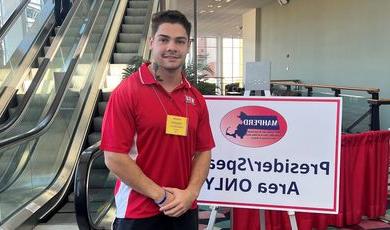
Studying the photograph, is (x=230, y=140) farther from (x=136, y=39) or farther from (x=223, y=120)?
(x=136, y=39)

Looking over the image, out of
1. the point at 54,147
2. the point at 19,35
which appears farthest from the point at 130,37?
the point at 54,147

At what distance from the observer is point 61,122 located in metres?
5.23

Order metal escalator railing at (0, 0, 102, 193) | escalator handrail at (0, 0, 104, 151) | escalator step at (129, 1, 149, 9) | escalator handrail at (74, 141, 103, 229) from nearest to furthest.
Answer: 1. escalator handrail at (74, 141, 103, 229)
2. escalator handrail at (0, 0, 104, 151)
3. metal escalator railing at (0, 0, 102, 193)
4. escalator step at (129, 1, 149, 9)

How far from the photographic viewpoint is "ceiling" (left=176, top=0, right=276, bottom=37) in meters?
17.4

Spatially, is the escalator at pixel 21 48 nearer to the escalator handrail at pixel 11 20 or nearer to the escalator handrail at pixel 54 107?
the escalator handrail at pixel 11 20

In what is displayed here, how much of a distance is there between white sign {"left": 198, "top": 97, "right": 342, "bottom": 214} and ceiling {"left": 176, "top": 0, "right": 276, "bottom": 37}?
13857 millimetres

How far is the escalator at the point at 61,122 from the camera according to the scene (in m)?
3.75

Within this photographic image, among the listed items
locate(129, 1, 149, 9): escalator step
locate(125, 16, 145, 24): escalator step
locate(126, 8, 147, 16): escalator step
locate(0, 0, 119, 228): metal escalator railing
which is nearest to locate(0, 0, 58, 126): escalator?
locate(0, 0, 119, 228): metal escalator railing

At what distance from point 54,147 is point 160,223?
11.8 ft

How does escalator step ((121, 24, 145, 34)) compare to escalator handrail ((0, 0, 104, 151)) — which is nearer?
escalator handrail ((0, 0, 104, 151))

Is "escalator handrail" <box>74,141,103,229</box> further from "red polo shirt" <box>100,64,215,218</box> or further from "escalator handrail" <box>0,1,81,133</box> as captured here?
"escalator handrail" <box>0,1,81,133</box>

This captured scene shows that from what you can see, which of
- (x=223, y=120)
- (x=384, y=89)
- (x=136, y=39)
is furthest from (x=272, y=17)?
(x=223, y=120)

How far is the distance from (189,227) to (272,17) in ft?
53.5

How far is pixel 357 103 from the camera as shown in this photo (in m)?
7.41
